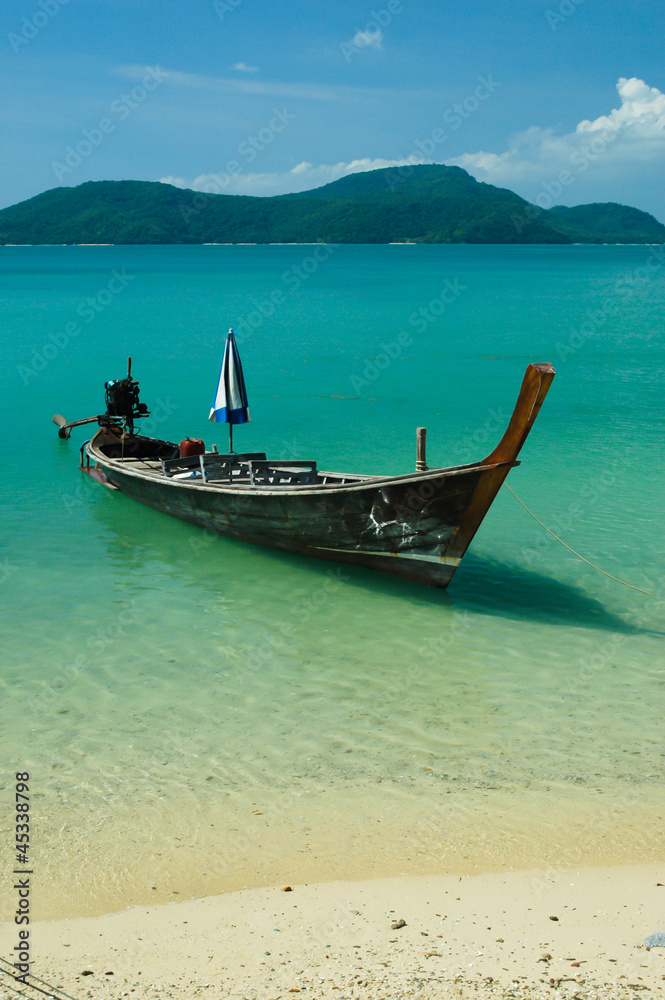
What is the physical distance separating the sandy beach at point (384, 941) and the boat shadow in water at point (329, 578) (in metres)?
5.25

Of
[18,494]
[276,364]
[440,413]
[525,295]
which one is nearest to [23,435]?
[18,494]

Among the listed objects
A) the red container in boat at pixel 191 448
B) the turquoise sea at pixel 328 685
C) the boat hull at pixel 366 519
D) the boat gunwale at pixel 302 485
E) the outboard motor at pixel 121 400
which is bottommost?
the turquoise sea at pixel 328 685

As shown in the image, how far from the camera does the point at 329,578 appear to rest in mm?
12680

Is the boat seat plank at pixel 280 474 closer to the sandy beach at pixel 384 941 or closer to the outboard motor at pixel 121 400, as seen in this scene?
the outboard motor at pixel 121 400

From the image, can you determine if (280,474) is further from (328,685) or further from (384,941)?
(384,941)

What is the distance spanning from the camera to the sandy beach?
4996mm

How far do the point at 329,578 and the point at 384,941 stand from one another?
24.4 ft

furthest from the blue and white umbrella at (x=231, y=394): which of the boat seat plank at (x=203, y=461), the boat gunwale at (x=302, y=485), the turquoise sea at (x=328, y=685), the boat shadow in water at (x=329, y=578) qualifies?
the turquoise sea at (x=328, y=685)

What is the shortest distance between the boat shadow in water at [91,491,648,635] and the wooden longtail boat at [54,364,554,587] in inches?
9.1

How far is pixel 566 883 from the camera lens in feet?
20.1

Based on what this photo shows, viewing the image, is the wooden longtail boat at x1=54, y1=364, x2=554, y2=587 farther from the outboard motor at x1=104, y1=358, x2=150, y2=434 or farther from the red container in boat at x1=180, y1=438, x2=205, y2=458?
the outboard motor at x1=104, y1=358, x2=150, y2=434

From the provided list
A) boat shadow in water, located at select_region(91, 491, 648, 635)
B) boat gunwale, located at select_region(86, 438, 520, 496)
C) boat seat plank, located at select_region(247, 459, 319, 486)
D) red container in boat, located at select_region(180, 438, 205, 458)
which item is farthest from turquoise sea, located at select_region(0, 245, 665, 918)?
red container in boat, located at select_region(180, 438, 205, 458)

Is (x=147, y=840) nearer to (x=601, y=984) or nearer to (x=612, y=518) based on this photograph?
(x=601, y=984)

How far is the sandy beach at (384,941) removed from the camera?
4996 millimetres
